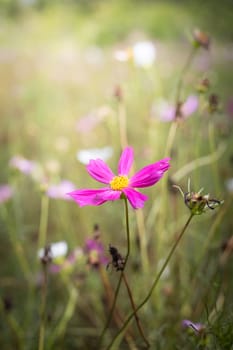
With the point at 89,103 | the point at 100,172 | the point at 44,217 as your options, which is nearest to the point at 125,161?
the point at 100,172

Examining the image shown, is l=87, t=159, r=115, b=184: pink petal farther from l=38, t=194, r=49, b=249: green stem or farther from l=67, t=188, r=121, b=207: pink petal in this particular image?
l=38, t=194, r=49, b=249: green stem

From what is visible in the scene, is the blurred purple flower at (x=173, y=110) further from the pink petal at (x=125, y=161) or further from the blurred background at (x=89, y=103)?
the pink petal at (x=125, y=161)

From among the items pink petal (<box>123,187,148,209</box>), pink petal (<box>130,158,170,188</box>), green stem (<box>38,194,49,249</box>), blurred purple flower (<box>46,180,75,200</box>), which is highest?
pink petal (<box>130,158,170,188</box>)

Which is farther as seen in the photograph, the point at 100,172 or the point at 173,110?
the point at 173,110

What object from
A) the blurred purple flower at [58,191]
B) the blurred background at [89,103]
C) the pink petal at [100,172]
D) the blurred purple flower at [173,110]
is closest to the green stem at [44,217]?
the blurred background at [89,103]

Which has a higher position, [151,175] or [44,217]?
[151,175]

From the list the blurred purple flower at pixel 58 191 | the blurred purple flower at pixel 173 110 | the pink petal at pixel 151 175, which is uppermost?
the blurred purple flower at pixel 173 110

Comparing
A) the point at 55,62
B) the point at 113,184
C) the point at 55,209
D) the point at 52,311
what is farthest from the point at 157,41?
the point at 113,184

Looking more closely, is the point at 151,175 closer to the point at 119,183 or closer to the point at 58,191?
the point at 119,183

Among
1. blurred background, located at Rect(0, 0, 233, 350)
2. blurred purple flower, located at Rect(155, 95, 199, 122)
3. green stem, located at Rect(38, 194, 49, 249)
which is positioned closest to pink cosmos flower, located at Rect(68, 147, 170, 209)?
blurred purple flower, located at Rect(155, 95, 199, 122)
